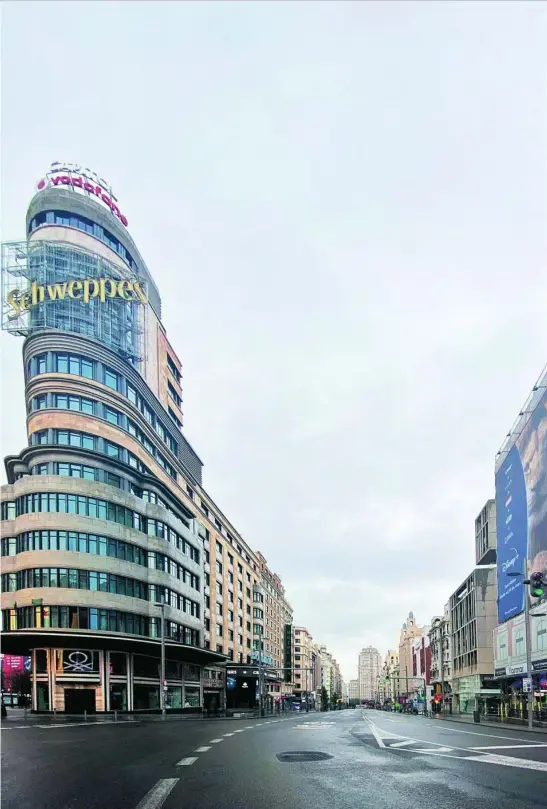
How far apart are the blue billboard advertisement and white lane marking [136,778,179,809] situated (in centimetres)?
4149

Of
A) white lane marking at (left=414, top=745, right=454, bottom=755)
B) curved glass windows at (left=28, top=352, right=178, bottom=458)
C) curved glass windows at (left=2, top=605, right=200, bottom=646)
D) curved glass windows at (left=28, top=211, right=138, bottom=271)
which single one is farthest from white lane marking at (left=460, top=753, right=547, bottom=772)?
curved glass windows at (left=28, top=211, right=138, bottom=271)

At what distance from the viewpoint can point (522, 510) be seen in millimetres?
56875

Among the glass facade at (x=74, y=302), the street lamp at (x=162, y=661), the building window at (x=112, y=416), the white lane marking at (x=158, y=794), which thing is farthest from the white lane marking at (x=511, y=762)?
the glass facade at (x=74, y=302)

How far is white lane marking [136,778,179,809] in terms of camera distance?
843 centimetres

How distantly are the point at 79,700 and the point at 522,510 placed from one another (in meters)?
38.5

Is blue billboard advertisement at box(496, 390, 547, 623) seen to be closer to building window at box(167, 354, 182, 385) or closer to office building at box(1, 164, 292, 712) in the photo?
office building at box(1, 164, 292, 712)

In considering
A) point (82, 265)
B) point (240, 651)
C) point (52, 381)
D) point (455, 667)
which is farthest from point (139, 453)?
point (455, 667)

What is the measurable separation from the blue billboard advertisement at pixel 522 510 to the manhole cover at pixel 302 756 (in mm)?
35716

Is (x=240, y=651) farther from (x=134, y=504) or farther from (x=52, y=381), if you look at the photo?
(x=52, y=381)

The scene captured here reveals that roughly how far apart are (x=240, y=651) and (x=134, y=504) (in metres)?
52.4

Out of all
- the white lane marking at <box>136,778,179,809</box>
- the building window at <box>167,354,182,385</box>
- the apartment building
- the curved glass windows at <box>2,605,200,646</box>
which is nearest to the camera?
the white lane marking at <box>136,778,179,809</box>

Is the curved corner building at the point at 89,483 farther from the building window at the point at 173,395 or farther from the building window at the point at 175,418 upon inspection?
the building window at the point at 173,395

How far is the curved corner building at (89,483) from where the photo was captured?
5491 cm

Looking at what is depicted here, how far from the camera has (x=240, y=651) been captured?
10600 cm
